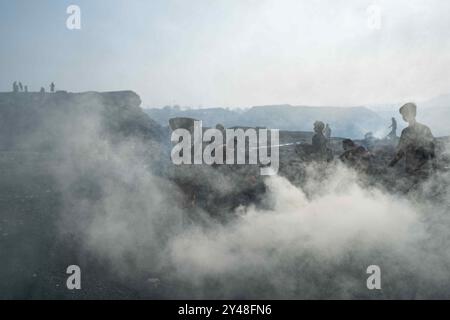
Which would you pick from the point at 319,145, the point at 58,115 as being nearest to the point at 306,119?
the point at 58,115

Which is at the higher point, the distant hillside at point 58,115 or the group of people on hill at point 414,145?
the distant hillside at point 58,115

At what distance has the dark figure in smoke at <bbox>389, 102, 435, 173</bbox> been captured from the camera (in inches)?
224

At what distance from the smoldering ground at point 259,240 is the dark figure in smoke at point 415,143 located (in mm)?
350

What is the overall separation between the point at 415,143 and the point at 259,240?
306 cm

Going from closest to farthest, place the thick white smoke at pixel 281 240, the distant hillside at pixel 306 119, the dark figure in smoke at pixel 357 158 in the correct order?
the thick white smoke at pixel 281 240 → the dark figure in smoke at pixel 357 158 → the distant hillside at pixel 306 119

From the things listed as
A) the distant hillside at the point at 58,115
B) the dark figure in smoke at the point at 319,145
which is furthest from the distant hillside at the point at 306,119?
the dark figure in smoke at the point at 319,145

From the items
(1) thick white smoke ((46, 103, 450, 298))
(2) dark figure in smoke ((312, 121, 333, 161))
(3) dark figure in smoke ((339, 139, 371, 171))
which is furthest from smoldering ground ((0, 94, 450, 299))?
(2) dark figure in smoke ((312, 121, 333, 161))

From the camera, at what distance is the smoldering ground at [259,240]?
4.63m

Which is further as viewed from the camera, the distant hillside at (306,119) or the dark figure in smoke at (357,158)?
the distant hillside at (306,119)

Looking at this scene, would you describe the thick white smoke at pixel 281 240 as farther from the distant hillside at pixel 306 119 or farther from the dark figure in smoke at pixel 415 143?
the distant hillside at pixel 306 119

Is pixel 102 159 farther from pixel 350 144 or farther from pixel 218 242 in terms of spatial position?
pixel 350 144

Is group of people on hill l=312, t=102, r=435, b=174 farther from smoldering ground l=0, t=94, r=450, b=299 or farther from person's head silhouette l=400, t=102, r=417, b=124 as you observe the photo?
smoldering ground l=0, t=94, r=450, b=299

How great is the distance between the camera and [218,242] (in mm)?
5910

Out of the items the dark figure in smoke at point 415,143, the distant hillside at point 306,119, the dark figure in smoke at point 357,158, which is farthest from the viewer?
the distant hillside at point 306,119
